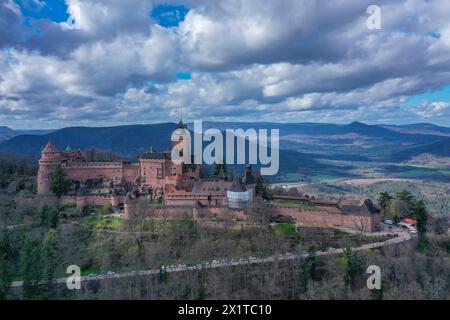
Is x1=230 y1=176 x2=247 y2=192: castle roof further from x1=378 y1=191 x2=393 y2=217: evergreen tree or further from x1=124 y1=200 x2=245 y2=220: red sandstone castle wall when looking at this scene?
x1=378 y1=191 x2=393 y2=217: evergreen tree

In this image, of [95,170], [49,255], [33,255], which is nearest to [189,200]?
[49,255]

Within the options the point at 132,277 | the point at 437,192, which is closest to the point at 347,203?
the point at 132,277

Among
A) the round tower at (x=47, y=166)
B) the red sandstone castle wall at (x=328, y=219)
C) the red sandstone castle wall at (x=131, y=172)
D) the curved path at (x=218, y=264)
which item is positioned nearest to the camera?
the curved path at (x=218, y=264)

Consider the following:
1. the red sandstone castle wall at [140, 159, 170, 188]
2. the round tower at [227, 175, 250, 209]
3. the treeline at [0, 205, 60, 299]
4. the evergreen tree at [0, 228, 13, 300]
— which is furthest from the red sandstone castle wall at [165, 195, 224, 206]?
the evergreen tree at [0, 228, 13, 300]

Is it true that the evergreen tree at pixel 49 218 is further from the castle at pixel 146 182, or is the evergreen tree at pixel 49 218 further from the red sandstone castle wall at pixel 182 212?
the red sandstone castle wall at pixel 182 212

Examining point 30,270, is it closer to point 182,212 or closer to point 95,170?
A: point 182,212

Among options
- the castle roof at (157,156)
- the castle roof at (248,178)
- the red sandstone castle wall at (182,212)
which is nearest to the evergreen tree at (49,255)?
the red sandstone castle wall at (182,212)

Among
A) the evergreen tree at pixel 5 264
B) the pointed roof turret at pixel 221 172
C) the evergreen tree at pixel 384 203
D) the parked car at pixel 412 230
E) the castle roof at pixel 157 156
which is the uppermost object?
the castle roof at pixel 157 156
